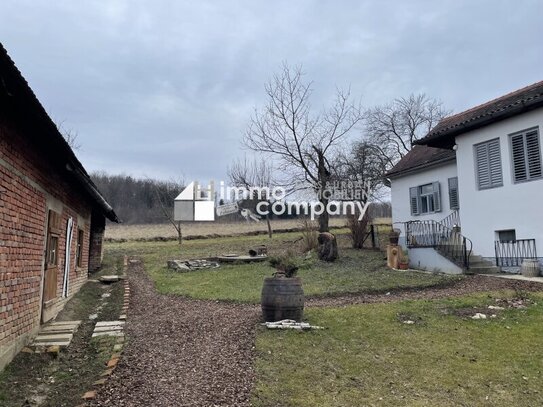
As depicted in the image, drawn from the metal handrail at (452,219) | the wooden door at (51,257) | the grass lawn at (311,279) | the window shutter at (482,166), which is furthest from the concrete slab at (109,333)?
the metal handrail at (452,219)

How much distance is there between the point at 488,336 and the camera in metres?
6.27

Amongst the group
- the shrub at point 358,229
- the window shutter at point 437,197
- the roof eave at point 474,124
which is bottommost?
the shrub at point 358,229

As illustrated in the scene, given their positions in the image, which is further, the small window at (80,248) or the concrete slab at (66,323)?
the small window at (80,248)

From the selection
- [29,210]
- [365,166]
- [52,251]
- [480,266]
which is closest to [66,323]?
[52,251]

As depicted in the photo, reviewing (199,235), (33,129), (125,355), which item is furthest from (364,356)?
(199,235)

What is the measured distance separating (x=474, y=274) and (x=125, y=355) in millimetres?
10229

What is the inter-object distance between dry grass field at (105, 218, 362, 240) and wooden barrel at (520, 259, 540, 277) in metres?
19.0

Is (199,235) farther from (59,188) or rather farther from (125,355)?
(125,355)

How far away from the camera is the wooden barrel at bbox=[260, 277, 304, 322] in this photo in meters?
7.06

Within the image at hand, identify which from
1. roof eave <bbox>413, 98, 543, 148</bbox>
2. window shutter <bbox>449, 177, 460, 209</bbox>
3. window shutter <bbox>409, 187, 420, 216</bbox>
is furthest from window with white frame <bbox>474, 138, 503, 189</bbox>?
window shutter <bbox>409, 187, 420, 216</bbox>

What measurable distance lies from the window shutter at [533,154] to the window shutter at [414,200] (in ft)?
23.2

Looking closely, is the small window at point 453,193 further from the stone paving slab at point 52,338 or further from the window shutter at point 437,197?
the stone paving slab at point 52,338

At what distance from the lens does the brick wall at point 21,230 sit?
4.97 metres

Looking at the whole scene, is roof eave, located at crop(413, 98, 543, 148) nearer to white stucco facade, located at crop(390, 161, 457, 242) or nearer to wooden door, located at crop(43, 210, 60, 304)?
white stucco facade, located at crop(390, 161, 457, 242)
